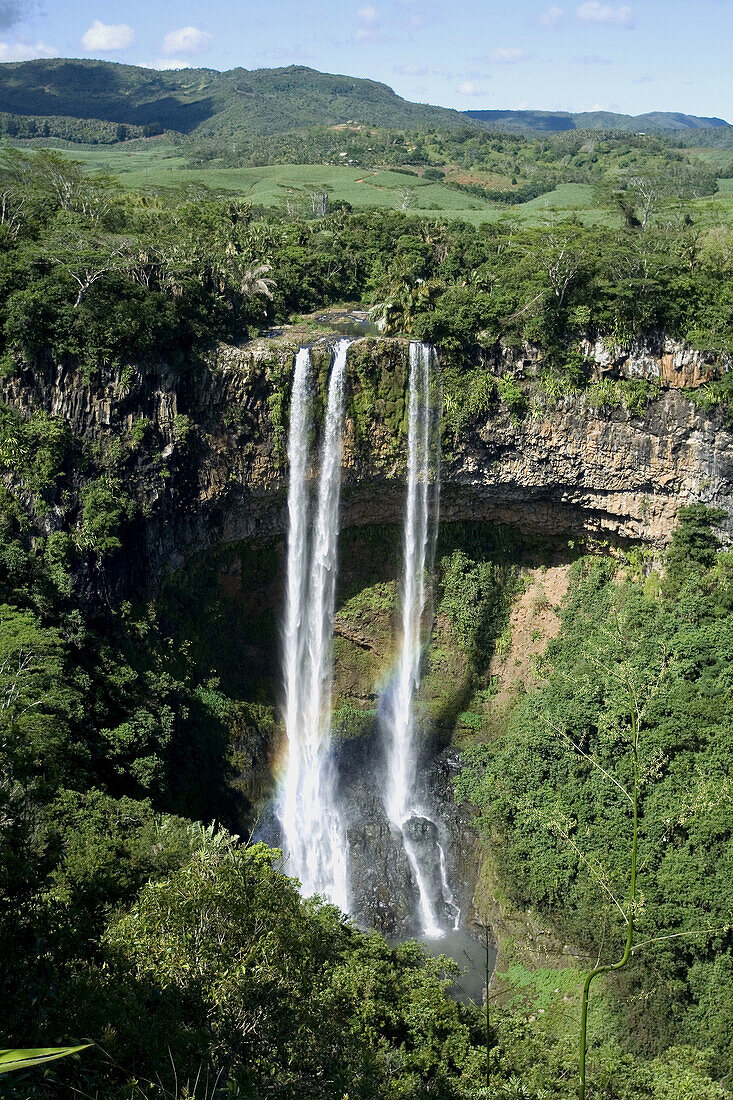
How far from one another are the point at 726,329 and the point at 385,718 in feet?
44.1

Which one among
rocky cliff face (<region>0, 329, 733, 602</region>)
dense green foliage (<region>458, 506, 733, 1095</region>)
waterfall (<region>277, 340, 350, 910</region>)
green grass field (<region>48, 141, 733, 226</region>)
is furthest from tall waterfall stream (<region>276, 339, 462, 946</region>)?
green grass field (<region>48, 141, 733, 226</region>)

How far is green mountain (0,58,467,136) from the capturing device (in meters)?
95.9

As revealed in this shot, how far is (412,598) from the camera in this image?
23.7 m

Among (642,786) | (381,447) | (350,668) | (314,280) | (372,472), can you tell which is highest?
(314,280)

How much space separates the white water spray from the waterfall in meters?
1.69

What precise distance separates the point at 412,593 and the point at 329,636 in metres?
2.50

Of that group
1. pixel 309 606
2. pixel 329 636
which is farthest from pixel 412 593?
pixel 309 606

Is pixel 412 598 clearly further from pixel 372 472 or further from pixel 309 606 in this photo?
pixel 372 472

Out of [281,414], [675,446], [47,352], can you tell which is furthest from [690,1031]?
[47,352]

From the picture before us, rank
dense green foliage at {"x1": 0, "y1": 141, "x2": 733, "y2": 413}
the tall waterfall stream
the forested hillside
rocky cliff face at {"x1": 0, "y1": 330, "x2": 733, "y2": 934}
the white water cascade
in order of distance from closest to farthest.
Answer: the forested hillside → dense green foliage at {"x1": 0, "y1": 141, "x2": 733, "y2": 413} → rocky cliff face at {"x1": 0, "y1": 330, "x2": 733, "y2": 934} → the tall waterfall stream → the white water cascade

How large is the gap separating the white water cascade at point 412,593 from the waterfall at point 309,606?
1.71 metres

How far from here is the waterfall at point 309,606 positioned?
859 inches

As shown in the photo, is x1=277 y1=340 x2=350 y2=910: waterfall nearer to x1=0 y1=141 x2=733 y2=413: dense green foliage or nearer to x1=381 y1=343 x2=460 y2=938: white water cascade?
x1=381 y1=343 x2=460 y2=938: white water cascade

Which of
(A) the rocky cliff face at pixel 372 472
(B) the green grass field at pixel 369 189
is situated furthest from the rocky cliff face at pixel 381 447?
(B) the green grass field at pixel 369 189
